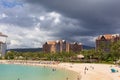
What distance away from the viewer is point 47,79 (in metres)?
52.7

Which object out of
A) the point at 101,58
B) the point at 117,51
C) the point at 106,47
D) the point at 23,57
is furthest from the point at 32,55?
the point at 117,51

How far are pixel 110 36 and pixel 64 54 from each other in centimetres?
4893

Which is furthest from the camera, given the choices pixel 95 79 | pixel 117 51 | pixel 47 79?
pixel 117 51

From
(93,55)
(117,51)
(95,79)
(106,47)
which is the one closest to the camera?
(95,79)

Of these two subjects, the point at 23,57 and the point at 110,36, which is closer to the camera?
the point at 23,57

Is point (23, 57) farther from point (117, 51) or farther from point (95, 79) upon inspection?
point (95, 79)

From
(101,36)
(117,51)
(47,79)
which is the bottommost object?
(47,79)

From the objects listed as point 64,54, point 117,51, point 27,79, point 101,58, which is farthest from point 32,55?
point 27,79

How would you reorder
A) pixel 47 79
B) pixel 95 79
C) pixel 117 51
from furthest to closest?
pixel 117 51
pixel 47 79
pixel 95 79

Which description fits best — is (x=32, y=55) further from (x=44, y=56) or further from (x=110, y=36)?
(x=110, y=36)

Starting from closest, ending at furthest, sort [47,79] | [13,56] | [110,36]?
[47,79], [13,56], [110,36]

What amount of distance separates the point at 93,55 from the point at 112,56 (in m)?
14.7

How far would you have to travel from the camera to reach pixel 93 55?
423 feet

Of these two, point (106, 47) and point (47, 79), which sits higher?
point (106, 47)
